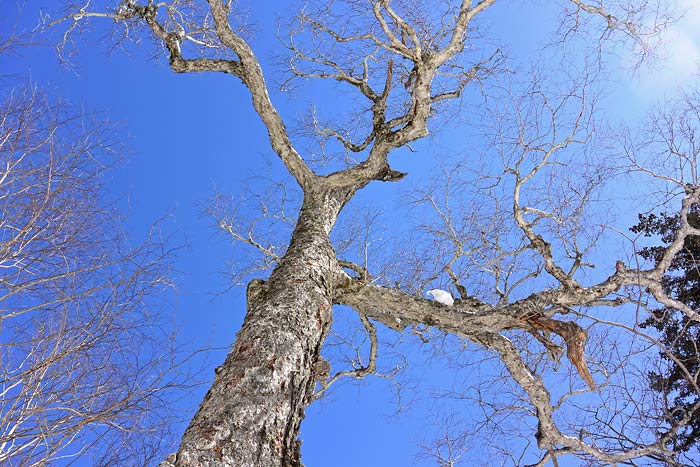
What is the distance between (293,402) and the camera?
2.96 m

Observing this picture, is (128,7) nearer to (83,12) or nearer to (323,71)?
(83,12)

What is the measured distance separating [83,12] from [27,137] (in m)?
2.63

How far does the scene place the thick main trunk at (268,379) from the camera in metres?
2.48

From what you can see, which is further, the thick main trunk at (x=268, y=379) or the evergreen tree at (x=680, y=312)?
the evergreen tree at (x=680, y=312)

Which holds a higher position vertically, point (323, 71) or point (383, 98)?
point (323, 71)

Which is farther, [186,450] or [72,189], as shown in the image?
[72,189]

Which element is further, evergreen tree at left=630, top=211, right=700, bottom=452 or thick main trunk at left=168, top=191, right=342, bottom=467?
evergreen tree at left=630, top=211, right=700, bottom=452

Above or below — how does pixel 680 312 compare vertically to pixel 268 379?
above

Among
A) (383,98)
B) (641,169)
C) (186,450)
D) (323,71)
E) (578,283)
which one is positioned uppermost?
(323,71)

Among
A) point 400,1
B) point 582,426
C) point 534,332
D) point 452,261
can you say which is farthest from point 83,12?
point 582,426

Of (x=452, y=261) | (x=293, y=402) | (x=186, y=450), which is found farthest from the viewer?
(x=452, y=261)

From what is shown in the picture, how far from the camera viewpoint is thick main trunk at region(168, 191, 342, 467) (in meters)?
2.48

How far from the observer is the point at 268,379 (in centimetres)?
293

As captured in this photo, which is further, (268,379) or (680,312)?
(680,312)
